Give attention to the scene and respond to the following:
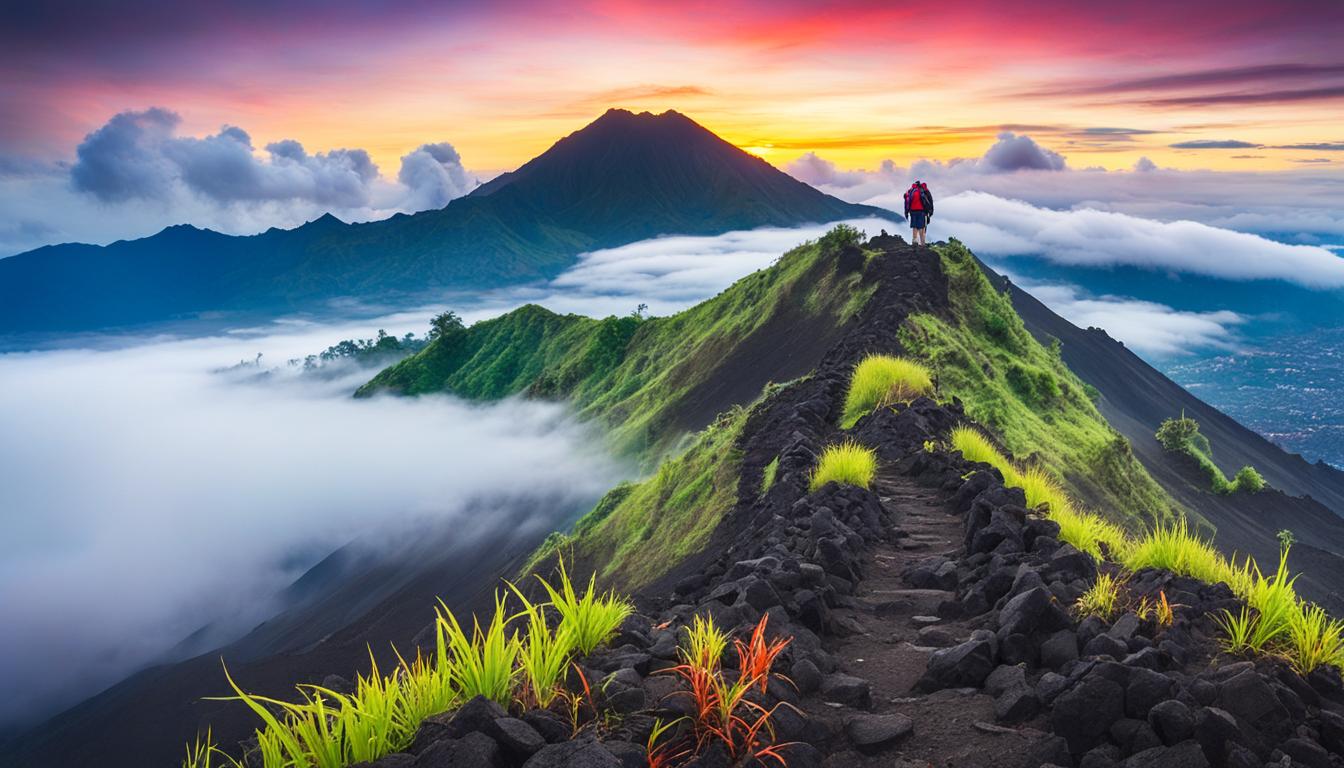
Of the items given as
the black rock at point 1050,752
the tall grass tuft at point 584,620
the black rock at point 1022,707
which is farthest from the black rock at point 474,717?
the black rock at point 1022,707

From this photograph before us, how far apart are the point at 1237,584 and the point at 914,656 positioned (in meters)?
2.89

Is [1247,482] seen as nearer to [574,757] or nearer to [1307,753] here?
[1307,753]

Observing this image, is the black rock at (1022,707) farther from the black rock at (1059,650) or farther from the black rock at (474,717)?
the black rock at (474,717)

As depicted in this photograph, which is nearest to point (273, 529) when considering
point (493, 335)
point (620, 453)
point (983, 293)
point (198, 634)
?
point (198, 634)

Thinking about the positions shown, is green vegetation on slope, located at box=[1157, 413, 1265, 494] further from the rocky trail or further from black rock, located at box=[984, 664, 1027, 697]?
black rock, located at box=[984, 664, 1027, 697]

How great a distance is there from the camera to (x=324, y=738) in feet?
13.0

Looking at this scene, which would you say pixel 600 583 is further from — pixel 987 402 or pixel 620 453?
pixel 620 453

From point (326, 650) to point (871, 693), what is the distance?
5942cm

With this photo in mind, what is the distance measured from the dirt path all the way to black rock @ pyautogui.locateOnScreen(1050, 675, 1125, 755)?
20 cm

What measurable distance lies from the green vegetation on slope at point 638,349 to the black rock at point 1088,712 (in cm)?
2976

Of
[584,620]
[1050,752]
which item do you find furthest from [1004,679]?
[584,620]

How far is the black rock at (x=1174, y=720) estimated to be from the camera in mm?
3895

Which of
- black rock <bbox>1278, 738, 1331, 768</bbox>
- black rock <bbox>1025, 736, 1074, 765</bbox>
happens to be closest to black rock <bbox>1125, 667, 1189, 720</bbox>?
black rock <bbox>1025, 736, 1074, 765</bbox>

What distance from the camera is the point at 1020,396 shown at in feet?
95.7
